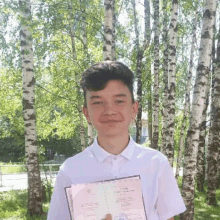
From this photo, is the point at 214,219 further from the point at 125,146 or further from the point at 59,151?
the point at 59,151

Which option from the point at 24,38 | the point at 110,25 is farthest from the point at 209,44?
the point at 24,38

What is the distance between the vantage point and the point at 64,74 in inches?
598

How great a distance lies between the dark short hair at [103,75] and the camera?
182 cm

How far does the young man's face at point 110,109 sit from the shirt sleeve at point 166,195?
333mm

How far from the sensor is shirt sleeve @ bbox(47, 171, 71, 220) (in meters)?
1.81

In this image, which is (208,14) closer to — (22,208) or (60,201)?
(60,201)

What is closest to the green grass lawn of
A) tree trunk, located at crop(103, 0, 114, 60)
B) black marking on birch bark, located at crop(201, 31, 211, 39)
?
tree trunk, located at crop(103, 0, 114, 60)

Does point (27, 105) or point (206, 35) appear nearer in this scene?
point (206, 35)

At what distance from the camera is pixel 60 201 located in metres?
1.83

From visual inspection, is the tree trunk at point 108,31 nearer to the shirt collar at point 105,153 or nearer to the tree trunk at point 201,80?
the tree trunk at point 201,80

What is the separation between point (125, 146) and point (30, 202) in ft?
25.3

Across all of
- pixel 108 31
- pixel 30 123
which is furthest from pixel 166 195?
→ pixel 30 123

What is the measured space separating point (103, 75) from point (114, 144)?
395mm

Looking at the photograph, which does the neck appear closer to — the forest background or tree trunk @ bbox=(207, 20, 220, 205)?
the forest background
